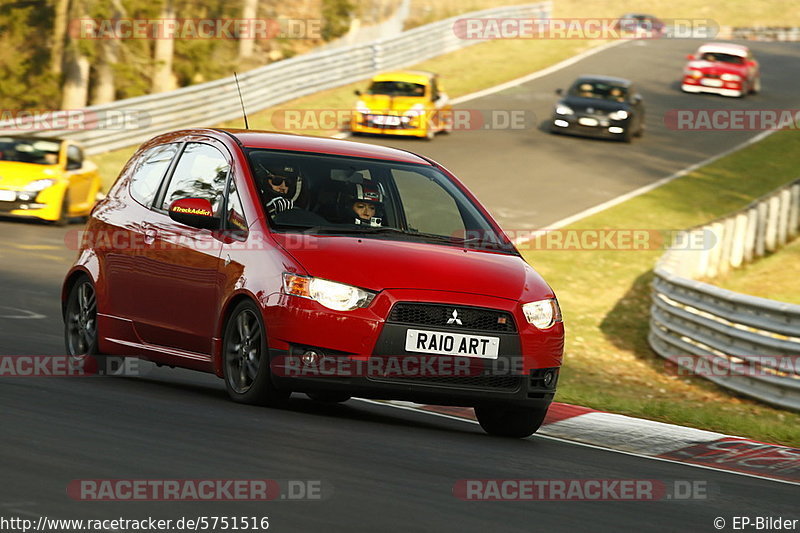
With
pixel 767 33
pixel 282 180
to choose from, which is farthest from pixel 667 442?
pixel 767 33

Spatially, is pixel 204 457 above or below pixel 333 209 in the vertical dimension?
below

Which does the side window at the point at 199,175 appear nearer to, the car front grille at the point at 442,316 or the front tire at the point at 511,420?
the car front grille at the point at 442,316

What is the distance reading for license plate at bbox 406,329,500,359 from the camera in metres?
7.75

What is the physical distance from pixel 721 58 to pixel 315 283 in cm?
3629

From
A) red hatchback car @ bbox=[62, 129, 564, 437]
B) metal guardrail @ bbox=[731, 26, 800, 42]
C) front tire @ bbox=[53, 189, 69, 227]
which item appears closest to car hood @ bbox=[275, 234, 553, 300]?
red hatchback car @ bbox=[62, 129, 564, 437]

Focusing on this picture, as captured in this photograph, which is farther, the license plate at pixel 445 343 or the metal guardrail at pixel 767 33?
the metal guardrail at pixel 767 33

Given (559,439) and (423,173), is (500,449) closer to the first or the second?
(559,439)

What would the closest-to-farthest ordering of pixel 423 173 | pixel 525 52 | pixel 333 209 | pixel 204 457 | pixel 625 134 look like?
pixel 204 457, pixel 333 209, pixel 423 173, pixel 625 134, pixel 525 52

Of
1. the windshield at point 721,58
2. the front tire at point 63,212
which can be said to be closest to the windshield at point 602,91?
the windshield at point 721,58

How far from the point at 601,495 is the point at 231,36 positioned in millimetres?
44368

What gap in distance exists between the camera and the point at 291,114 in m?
35.5

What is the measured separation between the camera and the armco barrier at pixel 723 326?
43.9ft

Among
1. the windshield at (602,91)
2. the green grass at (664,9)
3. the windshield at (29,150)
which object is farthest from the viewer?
the green grass at (664,9)

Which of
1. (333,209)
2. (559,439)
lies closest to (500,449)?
(559,439)
